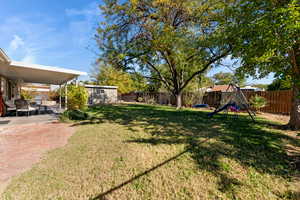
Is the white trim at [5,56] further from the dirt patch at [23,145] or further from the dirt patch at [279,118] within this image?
the dirt patch at [279,118]

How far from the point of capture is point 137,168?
2740mm

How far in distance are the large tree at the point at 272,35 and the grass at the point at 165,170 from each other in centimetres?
185

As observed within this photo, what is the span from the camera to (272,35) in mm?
3445

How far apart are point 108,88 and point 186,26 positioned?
13444 mm

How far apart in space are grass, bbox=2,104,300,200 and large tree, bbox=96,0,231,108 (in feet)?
18.7

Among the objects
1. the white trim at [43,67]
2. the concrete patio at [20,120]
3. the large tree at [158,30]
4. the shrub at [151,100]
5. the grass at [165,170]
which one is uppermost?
the large tree at [158,30]

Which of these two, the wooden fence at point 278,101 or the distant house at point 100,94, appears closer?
the wooden fence at point 278,101

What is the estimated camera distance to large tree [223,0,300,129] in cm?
317

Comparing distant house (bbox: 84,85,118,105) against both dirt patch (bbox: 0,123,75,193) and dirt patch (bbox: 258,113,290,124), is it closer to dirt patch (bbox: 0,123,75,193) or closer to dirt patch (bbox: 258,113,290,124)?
dirt patch (bbox: 0,123,75,193)

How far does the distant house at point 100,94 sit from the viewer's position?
17625 mm

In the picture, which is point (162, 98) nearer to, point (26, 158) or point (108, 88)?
point (108, 88)

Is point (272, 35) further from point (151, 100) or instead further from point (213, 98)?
point (151, 100)

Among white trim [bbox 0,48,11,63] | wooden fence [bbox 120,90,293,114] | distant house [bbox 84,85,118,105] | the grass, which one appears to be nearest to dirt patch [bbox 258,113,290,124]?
wooden fence [bbox 120,90,293,114]

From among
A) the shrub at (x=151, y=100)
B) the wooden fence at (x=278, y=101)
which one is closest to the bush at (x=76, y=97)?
the shrub at (x=151, y=100)
